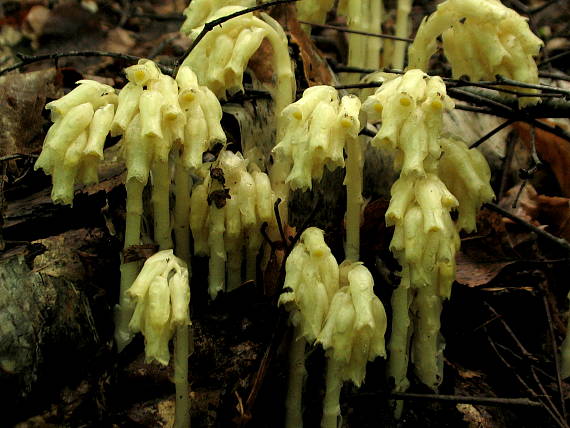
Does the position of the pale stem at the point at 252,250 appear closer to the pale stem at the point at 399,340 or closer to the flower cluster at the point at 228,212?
the flower cluster at the point at 228,212

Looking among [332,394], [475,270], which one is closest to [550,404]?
[475,270]

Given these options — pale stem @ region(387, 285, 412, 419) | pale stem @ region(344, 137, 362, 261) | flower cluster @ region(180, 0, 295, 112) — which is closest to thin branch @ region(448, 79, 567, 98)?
pale stem @ region(344, 137, 362, 261)

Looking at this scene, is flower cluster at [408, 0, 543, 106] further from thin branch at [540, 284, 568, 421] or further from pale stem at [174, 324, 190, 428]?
pale stem at [174, 324, 190, 428]

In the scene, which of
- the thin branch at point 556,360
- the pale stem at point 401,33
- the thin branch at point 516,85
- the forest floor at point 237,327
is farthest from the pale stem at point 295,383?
the pale stem at point 401,33

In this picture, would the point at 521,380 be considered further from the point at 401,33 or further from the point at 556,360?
the point at 401,33

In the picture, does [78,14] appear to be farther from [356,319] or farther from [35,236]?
[356,319]

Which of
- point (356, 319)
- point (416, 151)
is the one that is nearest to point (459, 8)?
point (416, 151)
